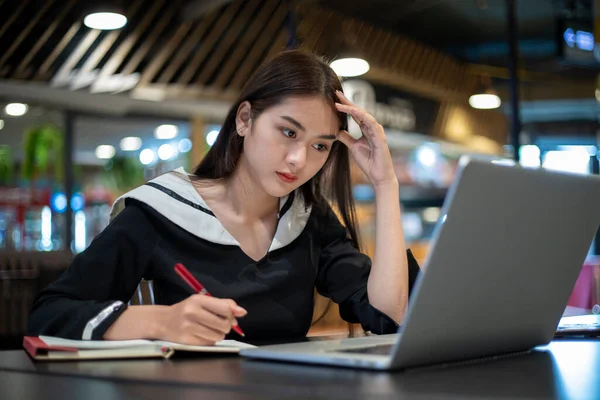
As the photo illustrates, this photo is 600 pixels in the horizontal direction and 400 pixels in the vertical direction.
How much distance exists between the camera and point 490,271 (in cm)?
103

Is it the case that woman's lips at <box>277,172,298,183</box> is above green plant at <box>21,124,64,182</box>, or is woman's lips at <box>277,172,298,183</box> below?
below

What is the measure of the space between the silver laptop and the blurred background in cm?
286

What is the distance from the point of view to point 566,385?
2.88 feet

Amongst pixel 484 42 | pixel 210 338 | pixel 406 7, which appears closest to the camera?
pixel 210 338

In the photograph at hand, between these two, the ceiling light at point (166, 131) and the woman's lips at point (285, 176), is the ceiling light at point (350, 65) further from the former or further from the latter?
the woman's lips at point (285, 176)

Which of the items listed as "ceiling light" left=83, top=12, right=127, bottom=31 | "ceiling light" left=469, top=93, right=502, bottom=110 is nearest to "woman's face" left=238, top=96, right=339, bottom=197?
"ceiling light" left=83, top=12, right=127, bottom=31

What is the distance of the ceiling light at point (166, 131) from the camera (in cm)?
695

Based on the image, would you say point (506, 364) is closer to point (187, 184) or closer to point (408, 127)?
point (187, 184)

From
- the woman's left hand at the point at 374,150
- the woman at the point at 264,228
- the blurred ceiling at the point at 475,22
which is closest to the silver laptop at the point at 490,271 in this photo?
the woman at the point at 264,228

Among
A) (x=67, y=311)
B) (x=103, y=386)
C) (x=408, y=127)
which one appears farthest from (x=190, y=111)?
(x=103, y=386)

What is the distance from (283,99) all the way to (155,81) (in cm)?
459

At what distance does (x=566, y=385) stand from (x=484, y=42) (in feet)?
31.0

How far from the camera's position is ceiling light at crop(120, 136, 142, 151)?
6.92m

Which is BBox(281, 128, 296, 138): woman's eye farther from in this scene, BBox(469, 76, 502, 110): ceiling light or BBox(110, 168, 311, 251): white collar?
BBox(469, 76, 502, 110): ceiling light
